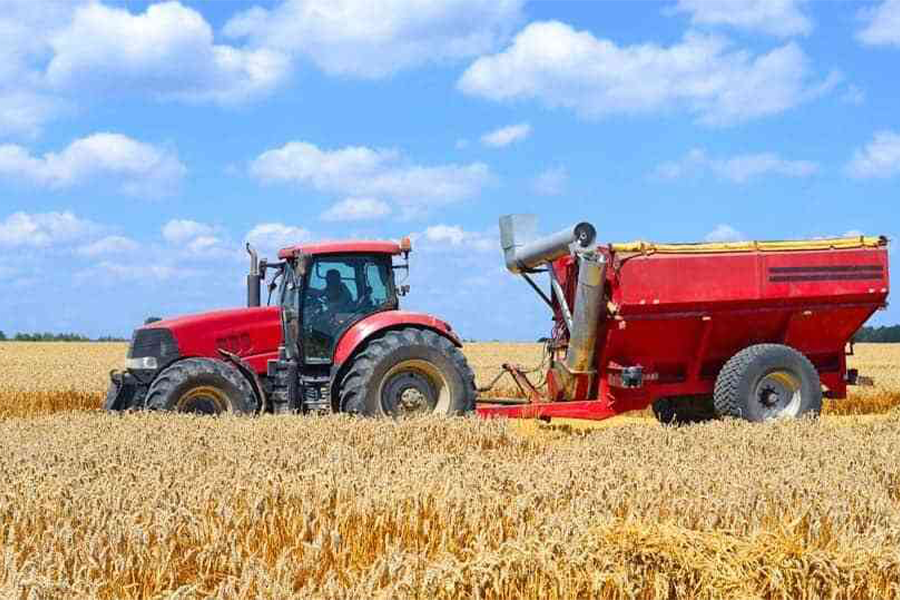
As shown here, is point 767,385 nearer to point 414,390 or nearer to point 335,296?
point 414,390

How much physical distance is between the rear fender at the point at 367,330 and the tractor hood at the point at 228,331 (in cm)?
105

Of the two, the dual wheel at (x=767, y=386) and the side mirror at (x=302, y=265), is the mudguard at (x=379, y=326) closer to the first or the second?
the side mirror at (x=302, y=265)

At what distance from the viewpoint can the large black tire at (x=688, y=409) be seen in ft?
40.5

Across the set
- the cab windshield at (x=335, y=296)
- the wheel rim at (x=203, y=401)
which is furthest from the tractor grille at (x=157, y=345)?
the cab windshield at (x=335, y=296)

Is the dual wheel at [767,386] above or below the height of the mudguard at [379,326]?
below

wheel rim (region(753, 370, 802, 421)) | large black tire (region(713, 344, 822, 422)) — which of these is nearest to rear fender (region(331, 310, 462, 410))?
large black tire (region(713, 344, 822, 422))

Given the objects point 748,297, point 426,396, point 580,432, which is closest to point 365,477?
point 426,396

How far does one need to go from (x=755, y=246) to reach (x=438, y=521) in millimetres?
7747

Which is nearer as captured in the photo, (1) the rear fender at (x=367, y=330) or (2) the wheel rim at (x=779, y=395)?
(1) the rear fender at (x=367, y=330)

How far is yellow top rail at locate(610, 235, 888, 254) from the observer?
11.2 m

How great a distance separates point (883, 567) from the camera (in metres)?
4.31

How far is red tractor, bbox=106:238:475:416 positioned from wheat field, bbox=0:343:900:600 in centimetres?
228

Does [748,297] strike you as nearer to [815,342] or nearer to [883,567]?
[815,342]

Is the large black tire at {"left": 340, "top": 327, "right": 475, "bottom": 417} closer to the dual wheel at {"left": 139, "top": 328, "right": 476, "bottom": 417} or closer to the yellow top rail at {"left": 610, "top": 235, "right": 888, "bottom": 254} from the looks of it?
the dual wheel at {"left": 139, "top": 328, "right": 476, "bottom": 417}
